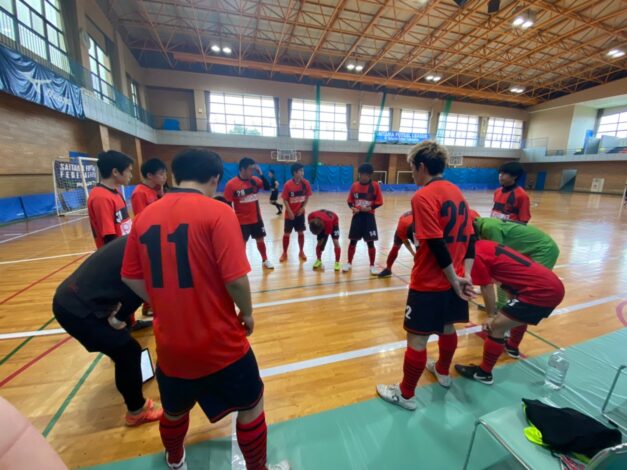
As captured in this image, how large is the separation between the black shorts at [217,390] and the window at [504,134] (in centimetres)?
3571

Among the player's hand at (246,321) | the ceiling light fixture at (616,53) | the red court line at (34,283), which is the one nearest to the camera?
the player's hand at (246,321)

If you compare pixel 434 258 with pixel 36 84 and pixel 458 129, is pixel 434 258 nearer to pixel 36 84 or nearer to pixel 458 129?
pixel 36 84

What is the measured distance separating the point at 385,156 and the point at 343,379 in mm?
27264

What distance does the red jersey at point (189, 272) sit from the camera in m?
1.18

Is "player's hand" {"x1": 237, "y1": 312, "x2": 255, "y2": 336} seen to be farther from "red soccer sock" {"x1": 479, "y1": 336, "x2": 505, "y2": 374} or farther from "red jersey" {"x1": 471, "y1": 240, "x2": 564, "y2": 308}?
"red soccer sock" {"x1": 479, "y1": 336, "x2": 505, "y2": 374}

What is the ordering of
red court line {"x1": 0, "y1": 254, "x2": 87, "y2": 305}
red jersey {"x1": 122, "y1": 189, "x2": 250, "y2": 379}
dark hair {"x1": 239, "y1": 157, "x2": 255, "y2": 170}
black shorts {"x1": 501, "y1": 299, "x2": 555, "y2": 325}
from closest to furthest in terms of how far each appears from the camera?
red jersey {"x1": 122, "y1": 189, "x2": 250, "y2": 379}
black shorts {"x1": 501, "y1": 299, "x2": 555, "y2": 325}
red court line {"x1": 0, "y1": 254, "x2": 87, "y2": 305}
dark hair {"x1": 239, "y1": 157, "x2": 255, "y2": 170}

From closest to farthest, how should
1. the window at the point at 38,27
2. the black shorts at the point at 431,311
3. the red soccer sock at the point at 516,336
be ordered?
the black shorts at the point at 431,311
the red soccer sock at the point at 516,336
the window at the point at 38,27

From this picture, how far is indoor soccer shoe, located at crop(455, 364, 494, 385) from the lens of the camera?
2.53 meters

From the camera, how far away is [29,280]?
4.80 m

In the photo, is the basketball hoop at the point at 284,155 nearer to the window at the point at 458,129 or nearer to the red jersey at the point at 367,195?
the window at the point at 458,129

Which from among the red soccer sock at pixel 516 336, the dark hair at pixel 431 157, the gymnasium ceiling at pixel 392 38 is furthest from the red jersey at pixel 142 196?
the gymnasium ceiling at pixel 392 38

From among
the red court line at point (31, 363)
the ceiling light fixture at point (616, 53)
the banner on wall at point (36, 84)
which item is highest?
the ceiling light fixture at point (616, 53)

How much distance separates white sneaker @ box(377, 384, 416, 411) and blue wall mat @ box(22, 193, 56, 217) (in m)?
13.4

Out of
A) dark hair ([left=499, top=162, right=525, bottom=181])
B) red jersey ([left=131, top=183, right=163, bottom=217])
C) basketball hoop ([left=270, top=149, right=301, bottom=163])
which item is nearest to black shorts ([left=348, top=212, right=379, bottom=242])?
dark hair ([left=499, top=162, right=525, bottom=181])
